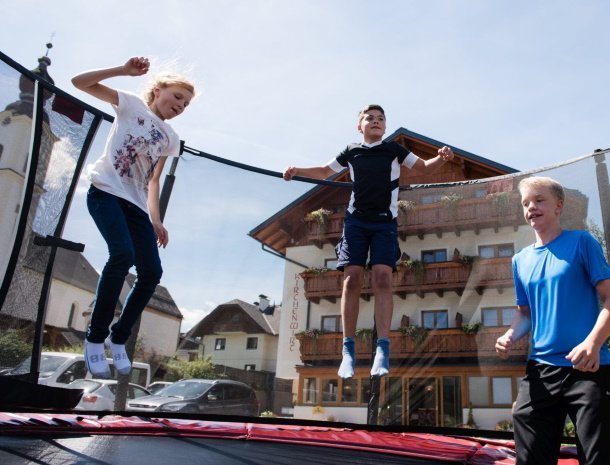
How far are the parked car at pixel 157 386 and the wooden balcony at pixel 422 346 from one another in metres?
0.75

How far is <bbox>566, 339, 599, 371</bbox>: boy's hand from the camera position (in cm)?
133

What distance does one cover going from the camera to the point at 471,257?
3.00 m

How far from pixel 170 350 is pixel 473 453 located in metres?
1.61

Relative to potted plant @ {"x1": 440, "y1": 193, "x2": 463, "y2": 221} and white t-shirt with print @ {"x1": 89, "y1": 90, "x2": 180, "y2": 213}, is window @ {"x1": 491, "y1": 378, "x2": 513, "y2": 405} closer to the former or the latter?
potted plant @ {"x1": 440, "y1": 193, "x2": 463, "y2": 221}

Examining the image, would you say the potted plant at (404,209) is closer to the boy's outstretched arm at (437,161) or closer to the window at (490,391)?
the boy's outstretched arm at (437,161)

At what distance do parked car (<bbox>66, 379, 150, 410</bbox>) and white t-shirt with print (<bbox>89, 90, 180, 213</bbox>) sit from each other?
0.88 m

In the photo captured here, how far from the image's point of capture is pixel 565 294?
152 centimetres

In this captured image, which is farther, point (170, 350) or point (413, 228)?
point (413, 228)

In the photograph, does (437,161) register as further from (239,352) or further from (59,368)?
(59,368)

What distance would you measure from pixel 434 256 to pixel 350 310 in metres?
0.74

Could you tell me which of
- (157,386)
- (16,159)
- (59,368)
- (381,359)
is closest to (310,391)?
(381,359)

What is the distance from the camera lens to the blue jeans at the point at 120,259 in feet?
6.74

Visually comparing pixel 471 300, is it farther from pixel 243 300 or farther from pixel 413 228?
pixel 243 300

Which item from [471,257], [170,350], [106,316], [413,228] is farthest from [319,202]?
[106,316]
